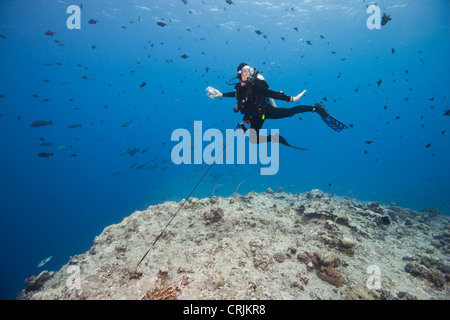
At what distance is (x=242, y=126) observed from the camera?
664 cm

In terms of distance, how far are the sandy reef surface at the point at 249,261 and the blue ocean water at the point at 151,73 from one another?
30.7ft

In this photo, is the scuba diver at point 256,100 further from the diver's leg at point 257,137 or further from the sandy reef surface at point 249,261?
the sandy reef surface at point 249,261

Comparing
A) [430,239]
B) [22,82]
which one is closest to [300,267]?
[430,239]

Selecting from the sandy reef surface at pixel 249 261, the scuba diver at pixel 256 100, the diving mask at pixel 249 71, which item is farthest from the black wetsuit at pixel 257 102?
the sandy reef surface at pixel 249 261

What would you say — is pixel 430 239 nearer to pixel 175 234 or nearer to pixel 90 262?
pixel 175 234

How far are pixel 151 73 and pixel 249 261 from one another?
77.0 meters

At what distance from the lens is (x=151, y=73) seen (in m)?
67.4

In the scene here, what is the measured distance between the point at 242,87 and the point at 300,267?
17.5ft

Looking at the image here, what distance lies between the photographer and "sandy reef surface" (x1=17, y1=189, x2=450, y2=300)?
358 cm

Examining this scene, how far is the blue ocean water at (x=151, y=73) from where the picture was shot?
1220 inches

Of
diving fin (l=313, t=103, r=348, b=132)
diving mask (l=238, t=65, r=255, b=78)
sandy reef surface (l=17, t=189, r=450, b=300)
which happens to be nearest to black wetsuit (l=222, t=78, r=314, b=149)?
diving mask (l=238, t=65, r=255, b=78)

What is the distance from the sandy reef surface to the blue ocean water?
30.7 feet

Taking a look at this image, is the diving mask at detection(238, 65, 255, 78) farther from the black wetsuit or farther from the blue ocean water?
the blue ocean water

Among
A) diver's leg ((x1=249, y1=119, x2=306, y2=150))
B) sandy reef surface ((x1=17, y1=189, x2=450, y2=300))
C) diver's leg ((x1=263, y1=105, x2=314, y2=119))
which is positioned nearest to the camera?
sandy reef surface ((x1=17, y1=189, x2=450, y2=300))
